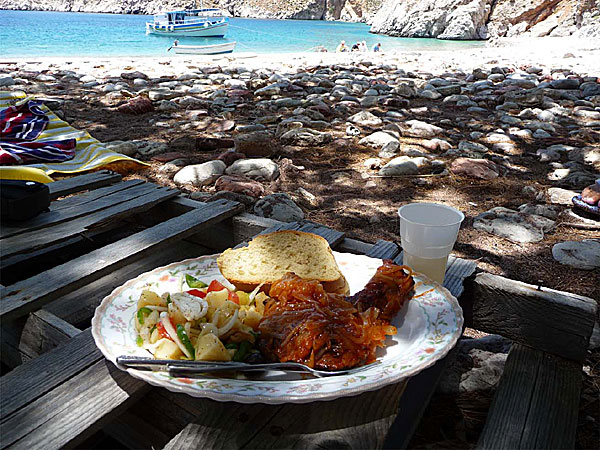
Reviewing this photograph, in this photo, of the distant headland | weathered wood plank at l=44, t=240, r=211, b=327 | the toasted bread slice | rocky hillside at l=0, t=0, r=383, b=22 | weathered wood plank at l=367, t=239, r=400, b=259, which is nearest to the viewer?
the toasted bread slice

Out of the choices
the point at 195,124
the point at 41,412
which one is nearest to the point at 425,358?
the point at 41,412

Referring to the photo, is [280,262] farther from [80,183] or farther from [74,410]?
[80,183]

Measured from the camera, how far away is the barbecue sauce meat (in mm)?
920

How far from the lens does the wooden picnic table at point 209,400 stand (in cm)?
Result: 87

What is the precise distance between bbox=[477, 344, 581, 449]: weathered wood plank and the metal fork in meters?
0.36

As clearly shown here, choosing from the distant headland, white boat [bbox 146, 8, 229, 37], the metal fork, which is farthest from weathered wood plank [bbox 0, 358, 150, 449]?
white boat [bbox 146, 8, 229, 37]

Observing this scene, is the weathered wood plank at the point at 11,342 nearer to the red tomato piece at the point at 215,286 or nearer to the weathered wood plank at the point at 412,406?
the red tomato piece at the point at 215,286

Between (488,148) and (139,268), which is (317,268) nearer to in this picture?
(139,268)

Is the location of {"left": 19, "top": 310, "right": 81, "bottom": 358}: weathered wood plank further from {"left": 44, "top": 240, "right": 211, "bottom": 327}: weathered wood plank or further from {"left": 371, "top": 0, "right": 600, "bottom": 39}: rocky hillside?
{"left": 371, "top": 0, "right": 600, "bottom": 39}: rocky hillside

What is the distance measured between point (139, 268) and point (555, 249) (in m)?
2.21

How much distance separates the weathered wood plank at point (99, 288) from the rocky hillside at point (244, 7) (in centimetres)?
8433

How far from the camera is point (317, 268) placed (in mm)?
1294

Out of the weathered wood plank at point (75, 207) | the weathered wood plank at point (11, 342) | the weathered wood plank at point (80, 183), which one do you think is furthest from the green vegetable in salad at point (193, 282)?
the weathered wood plank at point (80, 183)

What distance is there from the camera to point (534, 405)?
3.50ft
